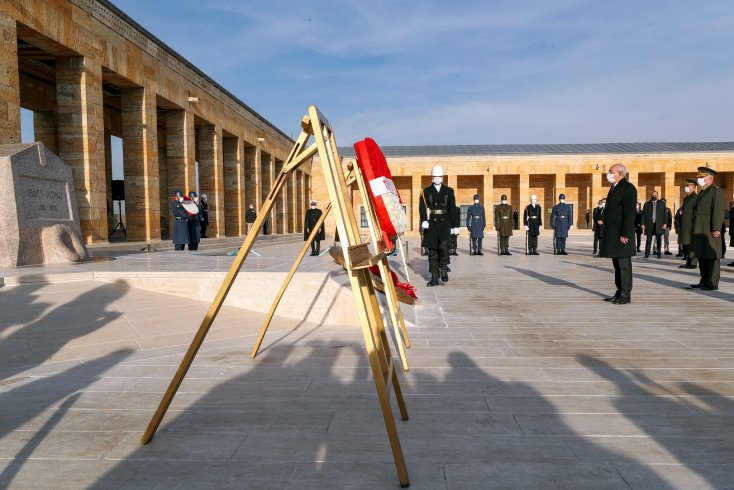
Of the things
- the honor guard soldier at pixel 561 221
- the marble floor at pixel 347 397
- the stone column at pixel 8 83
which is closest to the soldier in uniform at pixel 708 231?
the marble floor at pixel 347 397

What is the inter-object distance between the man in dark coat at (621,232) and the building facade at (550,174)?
30.5 meters

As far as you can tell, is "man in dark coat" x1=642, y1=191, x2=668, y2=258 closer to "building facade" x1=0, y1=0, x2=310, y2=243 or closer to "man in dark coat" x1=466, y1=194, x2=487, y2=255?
"man in dark coat" x1=466, y1=194, x2=487, y2=255

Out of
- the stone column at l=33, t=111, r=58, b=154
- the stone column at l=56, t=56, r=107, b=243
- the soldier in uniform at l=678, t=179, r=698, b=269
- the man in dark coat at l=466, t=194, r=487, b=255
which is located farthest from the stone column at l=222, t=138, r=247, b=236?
the soldier in uniform at l=678, t=179, r=698, b=269

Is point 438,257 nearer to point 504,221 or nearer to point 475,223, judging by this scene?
point 504,221

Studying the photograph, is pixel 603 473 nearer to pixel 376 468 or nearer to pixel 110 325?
pixel 376 468

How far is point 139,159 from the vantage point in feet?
52.2

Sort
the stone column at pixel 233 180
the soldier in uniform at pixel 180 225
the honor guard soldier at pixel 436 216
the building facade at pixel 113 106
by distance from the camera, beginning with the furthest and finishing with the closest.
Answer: the stone column at pixel 233 180
the soldier in uniform at pixel 180 225
the building facade at pixel 113 106
the honor guard soldier at pixel 436 216

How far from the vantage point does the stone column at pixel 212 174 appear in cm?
2106

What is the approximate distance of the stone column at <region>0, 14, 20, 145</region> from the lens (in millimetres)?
10539

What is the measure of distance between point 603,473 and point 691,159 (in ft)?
139

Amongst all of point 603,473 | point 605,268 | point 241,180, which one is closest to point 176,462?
point 603,473

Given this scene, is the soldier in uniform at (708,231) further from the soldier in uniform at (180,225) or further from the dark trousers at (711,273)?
the soldier in uniform at (180,225)

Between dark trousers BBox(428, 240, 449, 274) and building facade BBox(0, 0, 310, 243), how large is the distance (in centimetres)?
945

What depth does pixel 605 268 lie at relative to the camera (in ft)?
36.3
